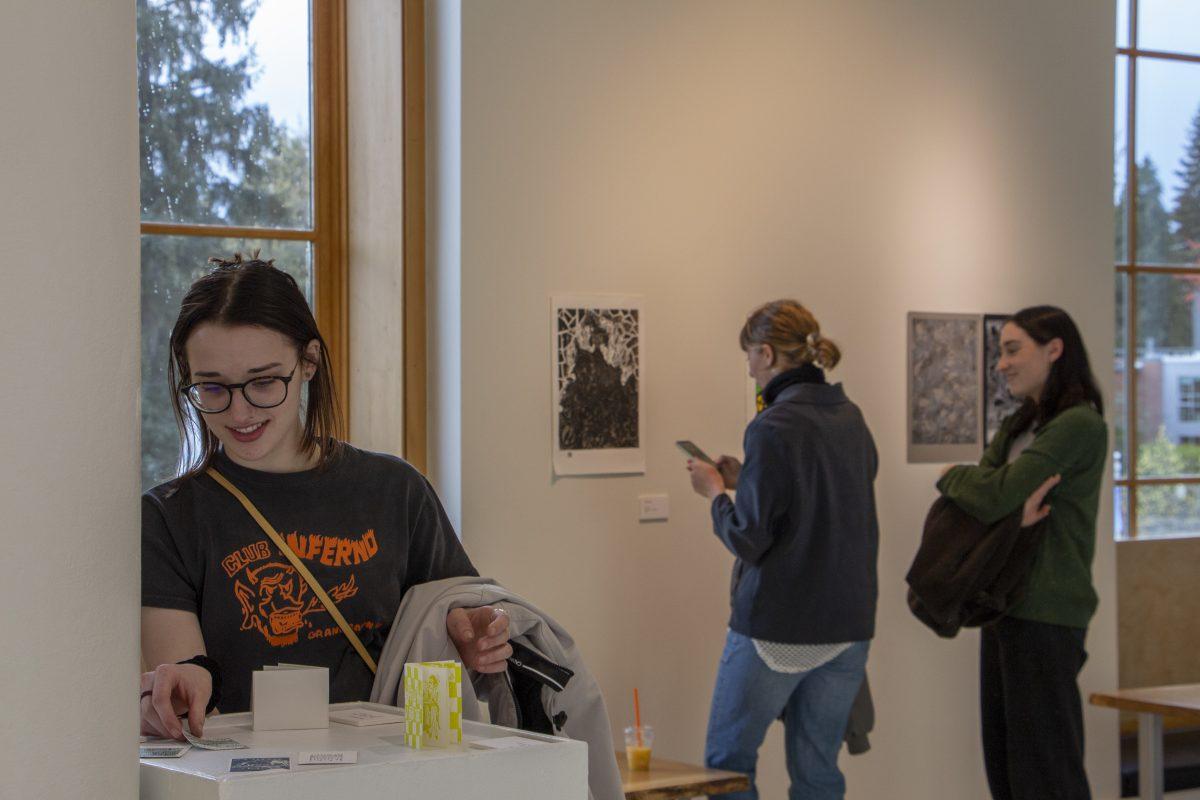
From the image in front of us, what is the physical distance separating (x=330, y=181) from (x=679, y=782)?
6.70ft

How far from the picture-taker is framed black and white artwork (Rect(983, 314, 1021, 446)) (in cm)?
532

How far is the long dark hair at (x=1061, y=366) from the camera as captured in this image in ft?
13.8

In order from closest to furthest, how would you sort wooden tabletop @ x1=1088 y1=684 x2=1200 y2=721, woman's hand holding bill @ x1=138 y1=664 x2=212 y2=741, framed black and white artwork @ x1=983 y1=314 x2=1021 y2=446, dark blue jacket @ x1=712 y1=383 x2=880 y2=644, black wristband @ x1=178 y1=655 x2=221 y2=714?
1. woman's hand holding bill @ x1=138 y1=664 x2=212 y2=741
2. black wristband @ x1=178 y1=655 x2=221 y2=714
3. dark blue jacket @ x1=712 y1=383 x2=880 y2=644
4. wooden tabletop @ x1=1088 y1=684 x2=1200 y2=721
5. framed black and white artwork @ x1=983 y1=314 x2=1021 y2=446

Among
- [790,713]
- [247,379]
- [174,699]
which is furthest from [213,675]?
[790,713]

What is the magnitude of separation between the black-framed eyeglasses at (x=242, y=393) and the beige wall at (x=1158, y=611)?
15.6 ft

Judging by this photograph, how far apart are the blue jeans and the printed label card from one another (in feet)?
8.89

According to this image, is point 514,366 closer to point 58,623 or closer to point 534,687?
point 534,687

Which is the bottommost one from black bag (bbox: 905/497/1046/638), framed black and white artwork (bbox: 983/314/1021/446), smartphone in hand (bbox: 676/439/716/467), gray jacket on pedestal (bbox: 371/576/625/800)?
black bag (bbox: 905/497/1046/638)

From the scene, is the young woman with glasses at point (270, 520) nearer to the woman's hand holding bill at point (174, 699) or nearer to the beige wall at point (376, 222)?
the woman's hand holding bill at point (174, 699)

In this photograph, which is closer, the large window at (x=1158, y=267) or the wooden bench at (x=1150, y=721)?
the wooden bench at (x=1150, y=721)

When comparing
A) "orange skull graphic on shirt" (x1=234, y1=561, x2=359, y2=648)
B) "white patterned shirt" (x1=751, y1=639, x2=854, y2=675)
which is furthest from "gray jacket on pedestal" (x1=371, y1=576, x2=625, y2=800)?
"white patterned shirt" (x1=751, y1=639, x2=854, y2=675)

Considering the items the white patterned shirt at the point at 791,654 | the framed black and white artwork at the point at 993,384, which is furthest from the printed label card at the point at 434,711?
the framed black and white artwork at the point at 993,384

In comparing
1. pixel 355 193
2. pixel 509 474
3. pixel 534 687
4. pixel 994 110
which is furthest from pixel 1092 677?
pixel 534 687

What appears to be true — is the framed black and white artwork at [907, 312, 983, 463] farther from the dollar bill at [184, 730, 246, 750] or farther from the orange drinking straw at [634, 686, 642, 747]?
the dollar bill at [184, 730, 246, 750]
